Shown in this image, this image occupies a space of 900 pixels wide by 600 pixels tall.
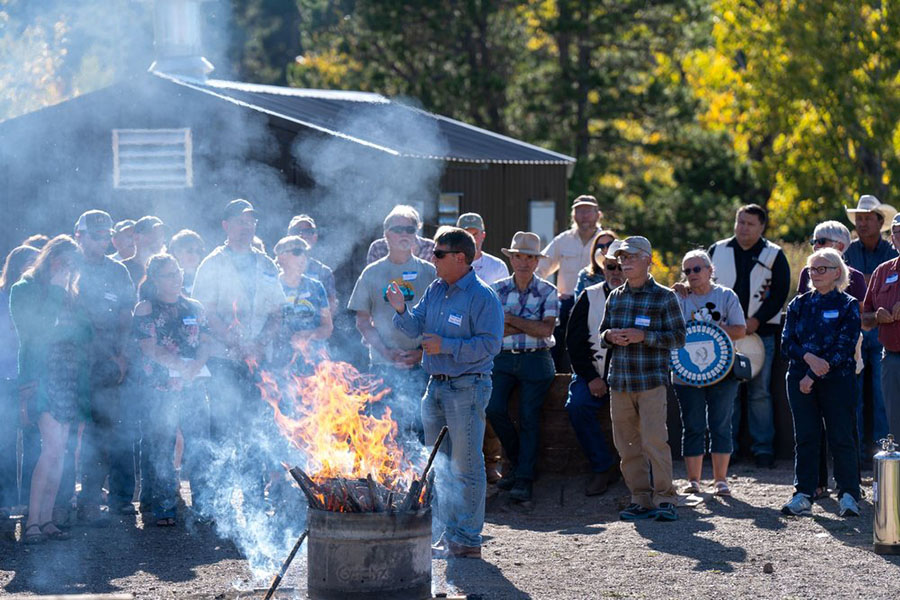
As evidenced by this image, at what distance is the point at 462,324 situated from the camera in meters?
8.76

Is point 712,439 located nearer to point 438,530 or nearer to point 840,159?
point 438,530

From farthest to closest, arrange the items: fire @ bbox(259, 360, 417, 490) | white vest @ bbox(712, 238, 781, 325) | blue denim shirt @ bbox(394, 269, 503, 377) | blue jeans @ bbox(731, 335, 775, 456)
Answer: blue jeans @ bbox(731, 335, 775, 456) < white vest @ bbox(712, 238, 781, 325) < blue denim shirt @ bbox(394, 269, 503, 377) < fire @ bbox(259, 360, 417, 490)

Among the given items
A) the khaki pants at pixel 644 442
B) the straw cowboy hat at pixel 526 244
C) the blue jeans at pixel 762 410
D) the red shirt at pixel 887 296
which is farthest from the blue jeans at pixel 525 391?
the red shirt at pixel 887 296

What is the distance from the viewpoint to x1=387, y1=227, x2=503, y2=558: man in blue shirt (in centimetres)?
866

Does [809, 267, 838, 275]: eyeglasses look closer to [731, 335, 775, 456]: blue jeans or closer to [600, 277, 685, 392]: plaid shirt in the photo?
[600, 277, 685, 392]: plaid shirt

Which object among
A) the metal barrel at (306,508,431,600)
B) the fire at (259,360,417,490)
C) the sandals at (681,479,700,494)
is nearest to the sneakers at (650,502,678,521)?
the sandals at (681,479,700,494)

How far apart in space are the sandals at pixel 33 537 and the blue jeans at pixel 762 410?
603 cm

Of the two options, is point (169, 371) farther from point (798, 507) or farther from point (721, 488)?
point (798, 507)

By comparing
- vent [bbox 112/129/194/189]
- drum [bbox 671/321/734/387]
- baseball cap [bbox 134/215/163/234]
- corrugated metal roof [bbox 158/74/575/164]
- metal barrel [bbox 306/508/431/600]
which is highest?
corrugated metal roof [bbox 158/74/575/164]

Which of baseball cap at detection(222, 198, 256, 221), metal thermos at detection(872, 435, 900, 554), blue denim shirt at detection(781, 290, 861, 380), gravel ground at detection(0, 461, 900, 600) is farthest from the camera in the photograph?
baseball cap at detection(222, 198, 256, 221)

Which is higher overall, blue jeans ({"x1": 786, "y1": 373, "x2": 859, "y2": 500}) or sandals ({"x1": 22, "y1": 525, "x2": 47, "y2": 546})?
blue jeans ({"x1": 786, "y1": 373, "x2": 859, "y2": 500})

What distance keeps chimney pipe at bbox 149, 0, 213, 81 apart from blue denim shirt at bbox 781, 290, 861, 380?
12040 mm

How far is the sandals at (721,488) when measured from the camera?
1112 centimetres

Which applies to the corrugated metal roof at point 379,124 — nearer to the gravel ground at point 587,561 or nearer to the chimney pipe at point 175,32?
the chimney pipe at point 175,32
